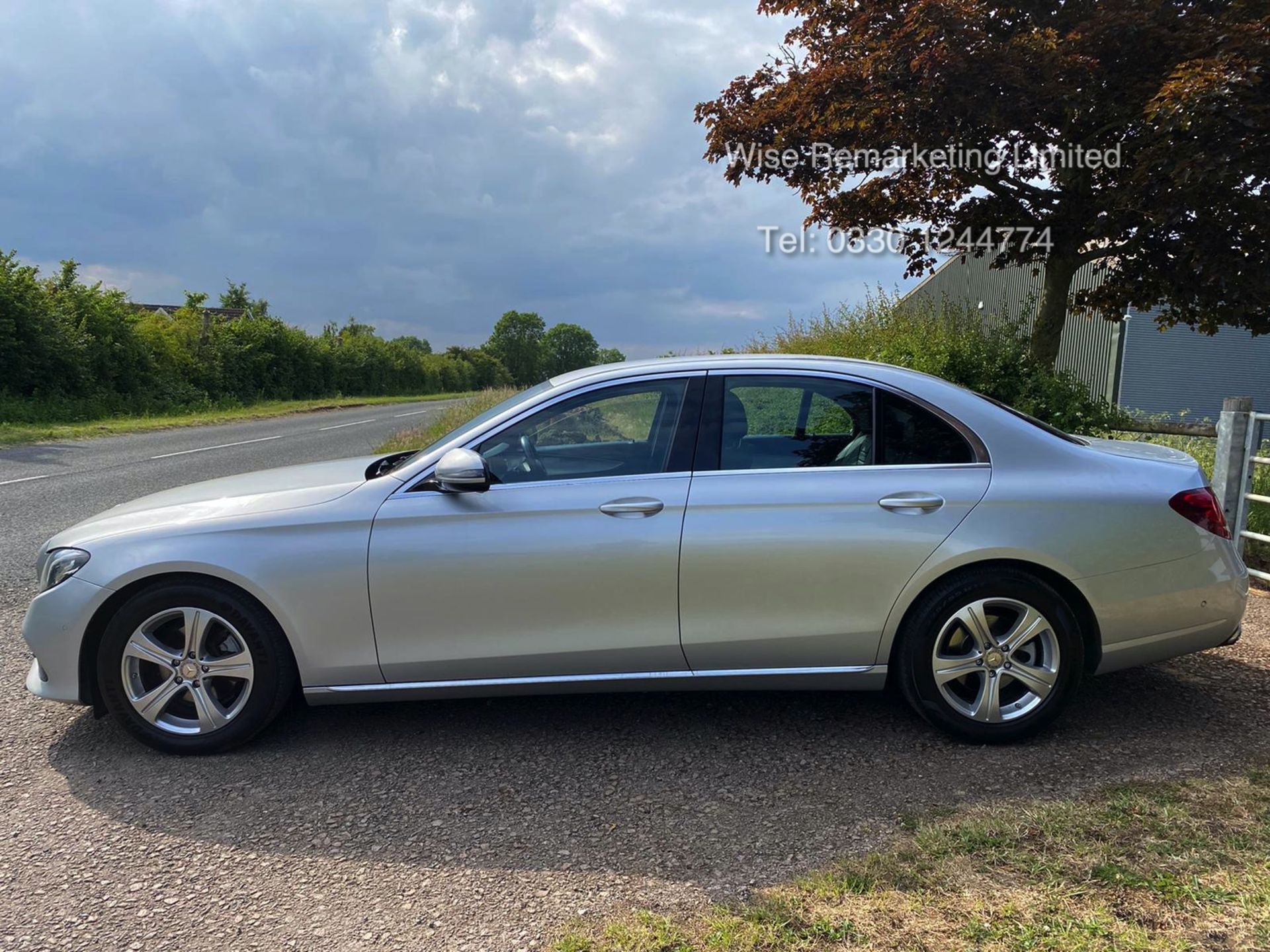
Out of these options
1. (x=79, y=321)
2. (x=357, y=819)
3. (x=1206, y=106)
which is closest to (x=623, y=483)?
(x=357, y=819)

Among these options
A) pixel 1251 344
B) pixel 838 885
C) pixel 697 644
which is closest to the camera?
pixel 838 885

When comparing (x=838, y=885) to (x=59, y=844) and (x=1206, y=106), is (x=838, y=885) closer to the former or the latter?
(x=59, y=844)

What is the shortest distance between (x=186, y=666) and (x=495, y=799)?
4.59 ft

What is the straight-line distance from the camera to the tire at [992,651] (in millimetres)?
3484

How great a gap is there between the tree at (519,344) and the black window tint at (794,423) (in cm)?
9158

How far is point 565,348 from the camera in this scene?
3846 inches

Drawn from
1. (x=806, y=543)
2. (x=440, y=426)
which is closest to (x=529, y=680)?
(x=806, y=543)

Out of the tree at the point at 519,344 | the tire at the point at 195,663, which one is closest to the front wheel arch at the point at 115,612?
the tire at the point at 195,663

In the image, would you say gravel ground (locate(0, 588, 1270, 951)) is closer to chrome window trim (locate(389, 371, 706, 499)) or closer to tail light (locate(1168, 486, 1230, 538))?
tail light (locate(1168, 486, 1230, 538))

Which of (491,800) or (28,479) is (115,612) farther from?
(28,479)

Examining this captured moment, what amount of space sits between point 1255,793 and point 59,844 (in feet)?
13.6

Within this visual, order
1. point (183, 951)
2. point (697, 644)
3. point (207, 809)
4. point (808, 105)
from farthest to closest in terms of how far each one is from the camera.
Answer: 1. point (808, 105)
2. point (697, 644)
3. point (207, 809)
4. point (183, 951)

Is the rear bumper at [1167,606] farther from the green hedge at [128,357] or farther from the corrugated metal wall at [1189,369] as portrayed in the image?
the corrugated metal wall at [1189,369]

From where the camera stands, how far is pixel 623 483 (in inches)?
138
